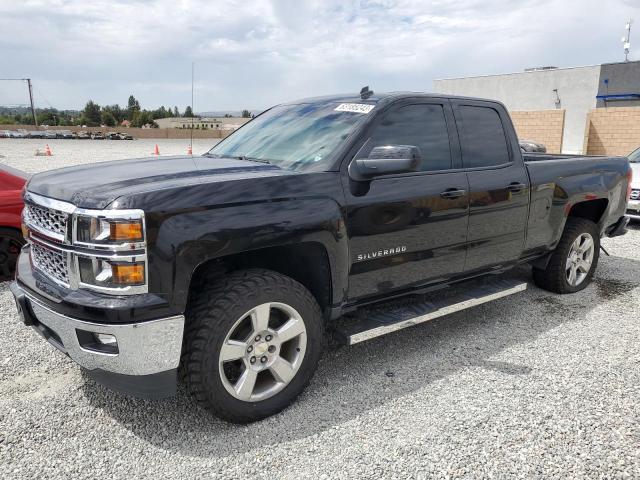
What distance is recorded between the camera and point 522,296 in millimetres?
5203

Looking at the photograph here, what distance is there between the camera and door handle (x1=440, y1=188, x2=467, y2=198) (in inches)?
143

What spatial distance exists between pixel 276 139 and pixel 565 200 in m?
2.75

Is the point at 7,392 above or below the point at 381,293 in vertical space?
below

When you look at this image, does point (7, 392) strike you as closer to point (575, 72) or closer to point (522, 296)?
point (522, 296)

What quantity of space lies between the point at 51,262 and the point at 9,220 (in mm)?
2932

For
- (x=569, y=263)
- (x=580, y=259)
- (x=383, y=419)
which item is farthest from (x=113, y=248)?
(x=580, y=259)

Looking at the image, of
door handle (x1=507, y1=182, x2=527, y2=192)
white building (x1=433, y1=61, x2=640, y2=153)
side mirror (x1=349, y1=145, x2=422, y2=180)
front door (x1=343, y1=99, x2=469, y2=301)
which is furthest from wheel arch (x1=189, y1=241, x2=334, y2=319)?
white building (x1=433, y1=61, x2=640, y2=153)

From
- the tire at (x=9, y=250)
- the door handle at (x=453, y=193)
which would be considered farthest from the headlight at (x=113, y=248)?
the tire at (x=9, y=250)

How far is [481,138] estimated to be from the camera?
4090mm

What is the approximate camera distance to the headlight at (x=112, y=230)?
7.88 ft

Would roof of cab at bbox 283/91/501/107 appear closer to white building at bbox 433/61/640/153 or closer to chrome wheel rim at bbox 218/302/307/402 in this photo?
chrome wheel rim at bbox 218/302/307/402

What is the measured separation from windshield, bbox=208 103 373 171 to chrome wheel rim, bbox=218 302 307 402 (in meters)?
0.94

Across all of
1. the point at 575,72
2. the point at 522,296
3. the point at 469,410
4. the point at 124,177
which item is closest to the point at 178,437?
the point at 124,177

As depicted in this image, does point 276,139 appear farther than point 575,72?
No
